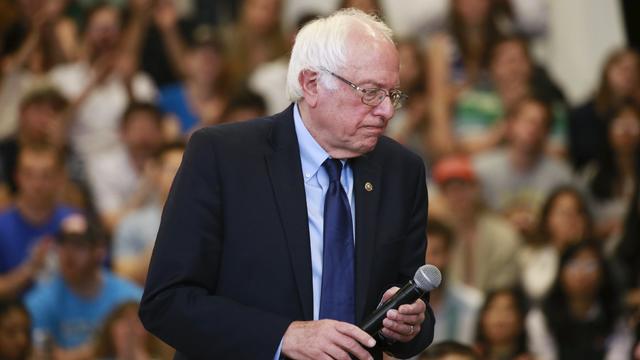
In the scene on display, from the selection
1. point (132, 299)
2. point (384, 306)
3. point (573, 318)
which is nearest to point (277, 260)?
point (384, 306)

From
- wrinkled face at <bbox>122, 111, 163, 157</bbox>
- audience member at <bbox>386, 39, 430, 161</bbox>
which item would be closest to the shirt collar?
wrinkled face at <bbox>122, 111, 163, 157</bbox>

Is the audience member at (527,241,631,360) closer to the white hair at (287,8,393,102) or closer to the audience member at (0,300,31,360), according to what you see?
the audience member at (0,300,31,360)

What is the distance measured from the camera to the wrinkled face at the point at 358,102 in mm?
3252

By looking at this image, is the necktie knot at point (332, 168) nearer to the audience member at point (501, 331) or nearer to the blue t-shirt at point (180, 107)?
the audience member at point (501, 331)

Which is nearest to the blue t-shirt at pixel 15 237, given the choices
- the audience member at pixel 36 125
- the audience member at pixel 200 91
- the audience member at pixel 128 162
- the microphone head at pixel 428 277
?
the audience member at pixel 36 125

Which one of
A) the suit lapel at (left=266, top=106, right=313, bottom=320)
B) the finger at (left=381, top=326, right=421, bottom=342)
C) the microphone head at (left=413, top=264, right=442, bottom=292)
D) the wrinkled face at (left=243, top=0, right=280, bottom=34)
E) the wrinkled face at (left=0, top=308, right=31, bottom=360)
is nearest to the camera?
the microphone head at (left=413, top=264, right=442, bottom=292)

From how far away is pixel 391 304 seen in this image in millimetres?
3082

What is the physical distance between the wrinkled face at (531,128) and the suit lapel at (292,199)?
4.44 metres

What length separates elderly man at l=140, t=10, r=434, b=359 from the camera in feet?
10.5

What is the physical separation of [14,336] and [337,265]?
3242mm

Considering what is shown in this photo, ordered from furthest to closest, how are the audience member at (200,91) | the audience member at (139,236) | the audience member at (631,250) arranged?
1. the audience member at (200,91)
2. the audience member at (631,250)
3. the audience member at (139,236)

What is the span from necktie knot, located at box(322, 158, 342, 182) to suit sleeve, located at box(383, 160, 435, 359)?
23 centimetres

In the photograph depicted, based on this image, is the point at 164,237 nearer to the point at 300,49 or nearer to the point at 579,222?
the point at 300,49

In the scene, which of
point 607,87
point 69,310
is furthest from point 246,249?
point 607,87
